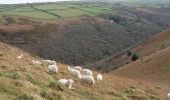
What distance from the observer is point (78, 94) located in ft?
53.7

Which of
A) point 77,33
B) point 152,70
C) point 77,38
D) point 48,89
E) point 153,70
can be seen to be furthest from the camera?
point 77,33

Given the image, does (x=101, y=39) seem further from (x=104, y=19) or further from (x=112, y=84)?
(x=112, y=84)

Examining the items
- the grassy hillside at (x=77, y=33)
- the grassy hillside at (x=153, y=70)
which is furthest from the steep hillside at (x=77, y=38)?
the grassy hillside at (x=153, y=70)

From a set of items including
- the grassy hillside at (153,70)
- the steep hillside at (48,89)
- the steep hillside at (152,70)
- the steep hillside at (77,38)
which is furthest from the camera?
the steep hillside at (77,38)

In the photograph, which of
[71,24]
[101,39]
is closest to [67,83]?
[101,39]

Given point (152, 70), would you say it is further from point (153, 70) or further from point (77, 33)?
point (77, 33)

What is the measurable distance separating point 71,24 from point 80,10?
23.1 meters

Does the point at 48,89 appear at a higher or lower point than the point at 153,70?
higher

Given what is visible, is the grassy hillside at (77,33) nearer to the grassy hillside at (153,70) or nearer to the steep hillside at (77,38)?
the steep hillside at (77,38)

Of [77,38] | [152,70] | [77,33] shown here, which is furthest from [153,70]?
[77,33]

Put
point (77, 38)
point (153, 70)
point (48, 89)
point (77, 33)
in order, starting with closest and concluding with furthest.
A: point (48, 89) → point (153, 70) → point (77, 38) → point (77, 33)

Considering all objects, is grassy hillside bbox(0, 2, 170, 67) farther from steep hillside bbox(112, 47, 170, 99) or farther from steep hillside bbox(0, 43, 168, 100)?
steep hillside bbox(0, 43, 168, 100)

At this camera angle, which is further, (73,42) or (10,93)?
(73,42)

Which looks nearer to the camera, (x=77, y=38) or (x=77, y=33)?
(x=77, y=38)
